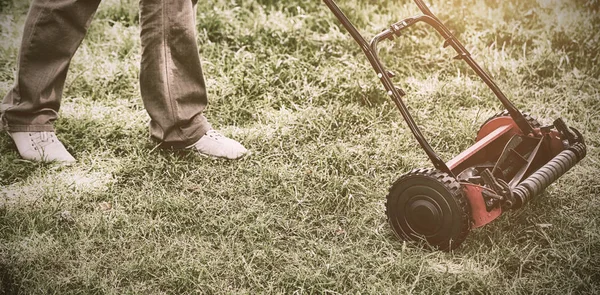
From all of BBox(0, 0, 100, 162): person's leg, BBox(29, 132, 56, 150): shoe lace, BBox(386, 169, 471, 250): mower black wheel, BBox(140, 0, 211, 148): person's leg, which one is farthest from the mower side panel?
BBox(29, 132, 56, 150): shoe lace

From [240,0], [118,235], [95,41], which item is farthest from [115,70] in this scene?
[118,235]

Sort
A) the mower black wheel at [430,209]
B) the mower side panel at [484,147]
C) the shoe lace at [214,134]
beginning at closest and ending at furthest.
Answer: the mower black wheel at [430,209]
the mower side panel at [484,147]
the shoe lace at [214,134]

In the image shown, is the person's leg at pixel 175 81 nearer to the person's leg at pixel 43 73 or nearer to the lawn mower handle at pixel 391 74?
the person's leg at pixel 43 73

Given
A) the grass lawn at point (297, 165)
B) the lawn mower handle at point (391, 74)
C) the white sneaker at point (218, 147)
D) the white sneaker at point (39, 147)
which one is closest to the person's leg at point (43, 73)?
the white sneaker at point (39, 147)

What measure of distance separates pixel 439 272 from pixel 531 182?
47 centimetres

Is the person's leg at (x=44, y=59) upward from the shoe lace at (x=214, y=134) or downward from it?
upward

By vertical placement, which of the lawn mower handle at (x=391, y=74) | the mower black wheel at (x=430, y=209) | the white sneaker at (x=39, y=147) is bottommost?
the white sneaker at (x=39, y=147)

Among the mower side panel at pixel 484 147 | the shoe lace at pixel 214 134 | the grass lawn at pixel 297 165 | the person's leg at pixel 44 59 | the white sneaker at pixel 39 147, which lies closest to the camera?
the grass lawn at pixel 297 165

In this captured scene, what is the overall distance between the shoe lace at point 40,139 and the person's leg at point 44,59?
0.08 ft

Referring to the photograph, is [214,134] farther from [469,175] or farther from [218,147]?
[469,175]

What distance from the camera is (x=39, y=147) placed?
9.81 feet

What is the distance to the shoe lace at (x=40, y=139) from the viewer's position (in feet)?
9.81

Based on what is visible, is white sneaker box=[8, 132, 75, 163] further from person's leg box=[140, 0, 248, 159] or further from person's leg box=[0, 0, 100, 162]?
person's leg box=[140, 0, 248, 159]

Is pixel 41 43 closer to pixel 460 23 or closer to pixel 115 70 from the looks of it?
pixel 115 70
